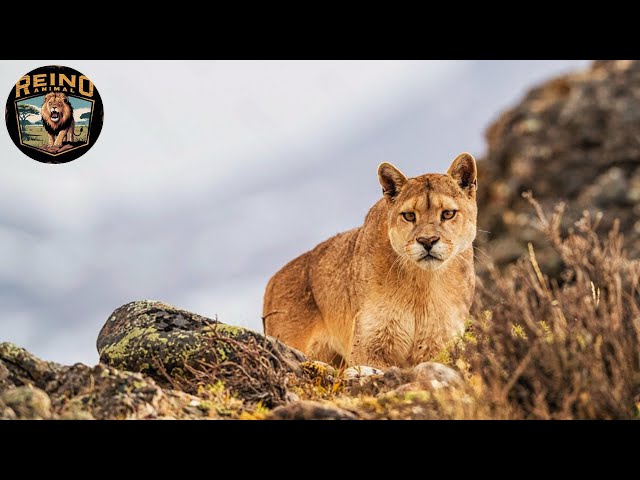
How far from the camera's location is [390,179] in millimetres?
11414

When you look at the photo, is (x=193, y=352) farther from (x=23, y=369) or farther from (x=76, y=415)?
(x=76, y=415)

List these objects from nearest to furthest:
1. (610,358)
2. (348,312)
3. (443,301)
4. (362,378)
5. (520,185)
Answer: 1. (610,358)
2. (362,378)
3. (443,301)
4. (348,312)
5. (520,185)

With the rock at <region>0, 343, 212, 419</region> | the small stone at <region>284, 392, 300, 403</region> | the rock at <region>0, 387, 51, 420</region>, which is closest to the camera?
the rock at <region>0, 387, 51, 420</region>

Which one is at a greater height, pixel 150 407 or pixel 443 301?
pixel 443 301

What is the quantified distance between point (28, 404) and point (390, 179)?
223 inches

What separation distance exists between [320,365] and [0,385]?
3808mm

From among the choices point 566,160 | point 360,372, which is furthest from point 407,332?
point 566,160

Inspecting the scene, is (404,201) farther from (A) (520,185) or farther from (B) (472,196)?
(A) (520,185)

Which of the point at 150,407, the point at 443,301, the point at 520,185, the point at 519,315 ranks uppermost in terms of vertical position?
the point at 520,185

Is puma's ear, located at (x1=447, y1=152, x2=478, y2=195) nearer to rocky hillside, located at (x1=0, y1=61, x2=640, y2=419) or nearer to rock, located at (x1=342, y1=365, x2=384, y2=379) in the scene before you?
rocky hillside, located at (x1=0, y1=61, x2=640, y2=419)

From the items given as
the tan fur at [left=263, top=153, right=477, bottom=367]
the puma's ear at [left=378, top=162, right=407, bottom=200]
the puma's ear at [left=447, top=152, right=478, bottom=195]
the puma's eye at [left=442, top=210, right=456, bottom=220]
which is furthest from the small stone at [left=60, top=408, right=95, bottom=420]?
the puma's ear at [left=447, top=152, right=478, bottom=195]

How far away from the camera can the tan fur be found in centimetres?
1073

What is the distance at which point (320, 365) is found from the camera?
1064cm
